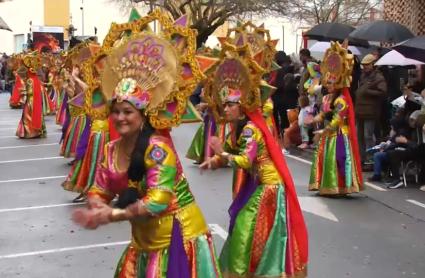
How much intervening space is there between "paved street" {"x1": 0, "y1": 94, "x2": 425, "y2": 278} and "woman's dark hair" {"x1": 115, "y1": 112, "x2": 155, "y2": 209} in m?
2.67

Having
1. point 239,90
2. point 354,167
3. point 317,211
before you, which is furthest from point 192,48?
point 354,167

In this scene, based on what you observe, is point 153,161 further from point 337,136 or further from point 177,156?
point 337,136

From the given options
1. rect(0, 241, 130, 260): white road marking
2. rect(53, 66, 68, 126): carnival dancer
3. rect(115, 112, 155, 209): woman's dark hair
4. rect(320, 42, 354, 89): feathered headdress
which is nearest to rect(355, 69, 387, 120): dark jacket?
rect(320, 42, 354, 89): feathered headdress

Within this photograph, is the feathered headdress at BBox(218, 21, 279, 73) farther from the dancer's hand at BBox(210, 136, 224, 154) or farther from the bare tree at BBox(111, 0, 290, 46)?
the bare tree at BBox(111, 0, 290, 46)

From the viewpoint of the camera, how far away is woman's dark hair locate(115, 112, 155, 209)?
350 centimetres

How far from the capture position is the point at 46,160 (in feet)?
43.4

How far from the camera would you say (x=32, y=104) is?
54.0 ft

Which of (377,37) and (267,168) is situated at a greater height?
(377,37)

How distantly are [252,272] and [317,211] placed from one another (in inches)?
138

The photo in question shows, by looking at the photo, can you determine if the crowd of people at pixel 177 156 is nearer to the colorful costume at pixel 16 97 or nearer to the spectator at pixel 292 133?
the spectator at pixel 292 133

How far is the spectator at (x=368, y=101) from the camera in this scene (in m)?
Answer: 11.6

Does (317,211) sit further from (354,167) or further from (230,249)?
(230,249)

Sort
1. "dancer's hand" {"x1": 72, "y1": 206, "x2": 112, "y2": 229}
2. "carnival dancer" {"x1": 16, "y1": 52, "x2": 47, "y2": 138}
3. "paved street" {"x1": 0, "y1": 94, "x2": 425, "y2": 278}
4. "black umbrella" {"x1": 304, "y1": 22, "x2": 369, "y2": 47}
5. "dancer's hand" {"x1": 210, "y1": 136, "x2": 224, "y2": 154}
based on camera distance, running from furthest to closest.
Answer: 1. "carnival dancer" {"x1": 16, "y1": 52, "x2": 47, "y2": 138}
2. "black umbrella" {"x1": 304, "y1": 22, "x2": 369, "y2": 47}
3. "paved street" {"x1": 0, "y1": 94, "x2": 425, "y2": 278}
4. "dancer's hand" {"x1": 210, "y1": 136, "x2": 224, "y2": 154}
5. "dancer's hand" {"x1": 72, "y1": 206, "x2": 112, "y2": 229}

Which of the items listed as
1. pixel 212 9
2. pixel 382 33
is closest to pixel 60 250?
pixel 382 33
